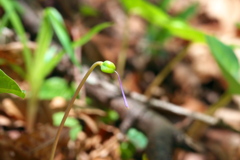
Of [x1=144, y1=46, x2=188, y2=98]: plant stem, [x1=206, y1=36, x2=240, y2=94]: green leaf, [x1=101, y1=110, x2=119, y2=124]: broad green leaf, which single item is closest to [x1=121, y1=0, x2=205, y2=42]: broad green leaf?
[x1=144, y1=46, x2=188, y2=98]: plant stem

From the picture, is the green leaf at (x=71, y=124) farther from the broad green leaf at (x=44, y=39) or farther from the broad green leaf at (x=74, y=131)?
the broad green leaf at (x=44, y=39)

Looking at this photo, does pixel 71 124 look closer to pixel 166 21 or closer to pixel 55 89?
pixel 55 89

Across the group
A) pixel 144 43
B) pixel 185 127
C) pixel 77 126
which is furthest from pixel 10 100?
pixel 144 43

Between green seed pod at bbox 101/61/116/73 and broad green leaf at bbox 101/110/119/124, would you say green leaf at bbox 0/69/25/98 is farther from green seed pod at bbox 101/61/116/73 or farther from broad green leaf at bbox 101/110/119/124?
broad green leaf at bbox 101/110/119/124

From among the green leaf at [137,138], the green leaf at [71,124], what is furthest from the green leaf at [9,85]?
the green leaf at [137,138]

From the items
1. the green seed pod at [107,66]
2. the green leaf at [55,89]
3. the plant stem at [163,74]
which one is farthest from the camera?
the plant stem at [163,74]

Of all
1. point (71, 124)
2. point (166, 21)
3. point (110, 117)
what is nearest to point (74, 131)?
point (71, 124)
